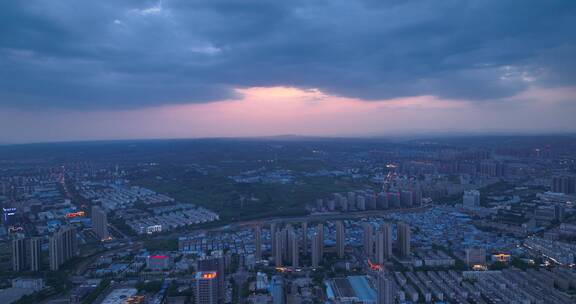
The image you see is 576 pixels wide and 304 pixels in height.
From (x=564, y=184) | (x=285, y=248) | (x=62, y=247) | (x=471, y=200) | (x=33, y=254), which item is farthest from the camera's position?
(x=564, y=184)

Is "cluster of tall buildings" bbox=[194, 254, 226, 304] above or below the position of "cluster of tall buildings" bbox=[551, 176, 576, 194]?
below

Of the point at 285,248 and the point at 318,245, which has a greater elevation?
the point at 318,245

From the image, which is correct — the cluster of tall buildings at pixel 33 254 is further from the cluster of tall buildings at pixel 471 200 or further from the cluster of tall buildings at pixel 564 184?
the cluster of tall buildings at pixel 564 184

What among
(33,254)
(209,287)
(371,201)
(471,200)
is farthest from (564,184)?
(33,254)

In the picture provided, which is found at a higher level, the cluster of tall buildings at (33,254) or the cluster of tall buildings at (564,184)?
the cluster of tall buildings at (564,184)

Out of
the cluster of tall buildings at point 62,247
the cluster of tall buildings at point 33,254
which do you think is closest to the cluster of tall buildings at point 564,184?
the cluster of tall buildings at point 62,247

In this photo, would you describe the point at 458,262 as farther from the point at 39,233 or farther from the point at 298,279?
the point at 39,233

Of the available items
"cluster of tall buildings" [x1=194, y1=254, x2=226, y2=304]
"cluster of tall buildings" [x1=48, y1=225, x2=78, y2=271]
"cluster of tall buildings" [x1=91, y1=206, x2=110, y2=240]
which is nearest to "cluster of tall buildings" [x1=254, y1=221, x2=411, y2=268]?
"cluster of tall buildings" [x1=194, y1=254, x2=226, y2=304]

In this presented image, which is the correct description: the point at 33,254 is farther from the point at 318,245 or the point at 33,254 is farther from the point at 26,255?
the point at 318,245

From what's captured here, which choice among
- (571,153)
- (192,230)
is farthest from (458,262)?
(571,153)

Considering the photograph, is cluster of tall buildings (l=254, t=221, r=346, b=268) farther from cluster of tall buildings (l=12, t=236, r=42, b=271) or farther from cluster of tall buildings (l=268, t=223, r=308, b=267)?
cluster of tall buildings (l=12, t=236, r=42, b=271)

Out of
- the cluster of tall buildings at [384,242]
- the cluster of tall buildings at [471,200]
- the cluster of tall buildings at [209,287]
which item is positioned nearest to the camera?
the cluster of tall buildings at [209,287]

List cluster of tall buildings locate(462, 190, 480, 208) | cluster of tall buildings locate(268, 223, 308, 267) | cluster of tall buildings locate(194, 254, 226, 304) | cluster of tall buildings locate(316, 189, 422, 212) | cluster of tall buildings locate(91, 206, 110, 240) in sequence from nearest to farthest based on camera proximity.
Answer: cluster of tall buildings locate(194, 254, 226, 304) < cluster of tall buildings locate(268, 223, 308, 267) < cluster of tall buildings locate(91, 206, 110, 240) < cluster of tall buildings locate(462, 190, 480, 208) < cluster of tall buildings locate(316, 189, 422, 212)
